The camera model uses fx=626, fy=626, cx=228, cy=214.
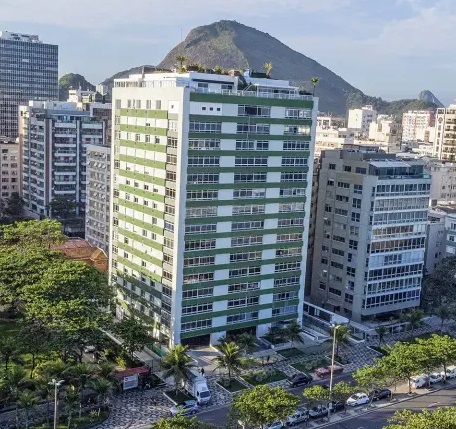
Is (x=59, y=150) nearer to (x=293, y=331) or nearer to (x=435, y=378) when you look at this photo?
(x=293, y=331)

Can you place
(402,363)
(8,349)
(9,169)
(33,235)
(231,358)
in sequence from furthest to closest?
(9,169) < (33,235) < (231,358) < (8,349) < (402,363)

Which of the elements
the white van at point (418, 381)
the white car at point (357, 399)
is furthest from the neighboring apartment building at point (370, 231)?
the white car at point (357, 399)

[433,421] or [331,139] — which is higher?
[331,139]

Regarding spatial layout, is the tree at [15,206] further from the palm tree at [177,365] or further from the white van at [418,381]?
the white van at [418,381]

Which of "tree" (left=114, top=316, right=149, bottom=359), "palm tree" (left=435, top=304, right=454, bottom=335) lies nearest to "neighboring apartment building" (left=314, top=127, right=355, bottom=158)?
"palm tree" (left=435, top=304, right=454, bottom=335)

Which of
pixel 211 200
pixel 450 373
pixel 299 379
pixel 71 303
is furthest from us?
pixel 211 200

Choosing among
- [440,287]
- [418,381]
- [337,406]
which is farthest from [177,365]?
[440,287]

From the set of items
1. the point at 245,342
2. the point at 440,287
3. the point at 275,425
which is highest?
the point at 440,287
